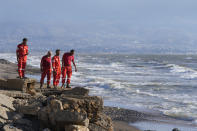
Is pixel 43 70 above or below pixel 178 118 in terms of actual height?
above

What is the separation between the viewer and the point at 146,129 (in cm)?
952

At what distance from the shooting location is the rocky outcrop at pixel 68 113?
592 cm

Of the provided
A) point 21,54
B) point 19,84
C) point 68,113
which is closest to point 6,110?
point 68,113

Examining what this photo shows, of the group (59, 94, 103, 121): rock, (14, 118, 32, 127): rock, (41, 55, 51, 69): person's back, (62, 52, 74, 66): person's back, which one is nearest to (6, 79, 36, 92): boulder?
(41, 55, 51, 69): person's back

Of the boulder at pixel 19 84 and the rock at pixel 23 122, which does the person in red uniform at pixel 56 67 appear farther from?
the rock at pixel 23 122

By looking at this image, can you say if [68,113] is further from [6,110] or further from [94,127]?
[6,110]

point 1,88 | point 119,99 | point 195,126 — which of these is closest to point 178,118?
point 195,126

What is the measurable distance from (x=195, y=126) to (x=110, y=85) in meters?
9.78

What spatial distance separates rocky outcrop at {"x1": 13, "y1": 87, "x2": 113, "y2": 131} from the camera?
592 centimetres

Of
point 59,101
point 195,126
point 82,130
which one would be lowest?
point 195,126

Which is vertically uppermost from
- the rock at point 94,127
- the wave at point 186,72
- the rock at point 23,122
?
the rock at point 23,122

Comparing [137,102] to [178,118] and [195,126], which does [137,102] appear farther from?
[195,126]

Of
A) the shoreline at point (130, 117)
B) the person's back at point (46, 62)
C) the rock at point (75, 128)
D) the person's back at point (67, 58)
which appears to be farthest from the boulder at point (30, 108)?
the person's back at point (67, 58)

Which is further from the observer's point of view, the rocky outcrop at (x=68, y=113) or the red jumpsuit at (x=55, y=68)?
the red jumpsuit at (x=55, y=68)
